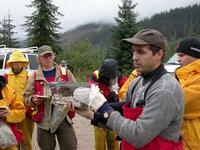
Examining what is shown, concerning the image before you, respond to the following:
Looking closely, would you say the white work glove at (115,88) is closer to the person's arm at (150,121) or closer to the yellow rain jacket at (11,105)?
the yellow rain jacket at (11,105)

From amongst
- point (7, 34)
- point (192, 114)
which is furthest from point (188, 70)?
point (7, 34)

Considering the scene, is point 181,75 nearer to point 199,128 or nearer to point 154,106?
point 199,128

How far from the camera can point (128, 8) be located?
141ft

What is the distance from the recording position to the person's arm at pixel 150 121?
251 cm

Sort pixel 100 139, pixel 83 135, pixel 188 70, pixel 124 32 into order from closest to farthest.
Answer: pixel 188 70, pixel 100 139, pixel 83 135, pixel 124 32

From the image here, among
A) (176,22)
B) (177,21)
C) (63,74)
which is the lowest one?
(63,74)

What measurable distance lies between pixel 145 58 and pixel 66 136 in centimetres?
288

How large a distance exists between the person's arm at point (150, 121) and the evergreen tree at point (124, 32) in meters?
32.6

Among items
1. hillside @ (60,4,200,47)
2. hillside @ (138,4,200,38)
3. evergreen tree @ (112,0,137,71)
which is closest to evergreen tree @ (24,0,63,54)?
evergreen tree @ (112,0,137,71)

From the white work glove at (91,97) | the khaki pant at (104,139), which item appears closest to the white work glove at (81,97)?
the white work glove at (91,97)

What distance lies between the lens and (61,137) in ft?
17.5

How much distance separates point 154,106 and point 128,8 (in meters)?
41.4

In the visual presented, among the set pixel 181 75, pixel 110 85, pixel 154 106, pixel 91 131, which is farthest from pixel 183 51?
pixel 91 131

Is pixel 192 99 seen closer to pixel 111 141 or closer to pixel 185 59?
pixel 185 59
